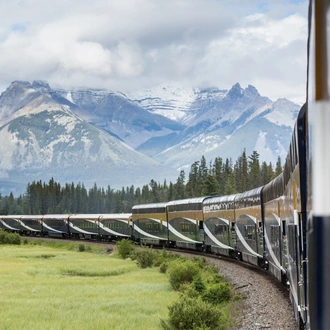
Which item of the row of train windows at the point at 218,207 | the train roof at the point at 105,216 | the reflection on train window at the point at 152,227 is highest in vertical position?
the row of train windows at the point at 218,207

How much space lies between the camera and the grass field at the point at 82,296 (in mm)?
23234

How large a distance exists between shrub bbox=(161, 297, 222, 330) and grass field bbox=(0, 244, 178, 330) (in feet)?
6.38

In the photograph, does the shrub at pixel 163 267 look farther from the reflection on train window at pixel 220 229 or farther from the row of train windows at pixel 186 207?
the row of train windows at pixel 186 207

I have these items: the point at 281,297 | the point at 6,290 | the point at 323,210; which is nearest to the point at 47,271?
the point at 6,290

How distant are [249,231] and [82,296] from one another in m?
8.28

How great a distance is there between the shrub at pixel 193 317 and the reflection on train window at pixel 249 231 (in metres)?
9.27

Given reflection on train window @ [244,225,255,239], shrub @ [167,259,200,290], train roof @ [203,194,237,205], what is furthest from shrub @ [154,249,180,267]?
reflection on train window @ [244,225,255,239]

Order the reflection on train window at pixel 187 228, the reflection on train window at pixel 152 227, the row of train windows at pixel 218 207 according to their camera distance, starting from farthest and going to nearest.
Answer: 1. the reflection on train window at pixel 152 227
2. the reflection on train window at pixel 187 228
3. the row of train windows at pixel 218 207

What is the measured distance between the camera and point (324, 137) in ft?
7.37

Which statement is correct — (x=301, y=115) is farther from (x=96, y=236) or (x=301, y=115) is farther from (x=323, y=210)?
(x=96, y=236)

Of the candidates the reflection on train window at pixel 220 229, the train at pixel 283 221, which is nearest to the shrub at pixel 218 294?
the train at pixel 283 221

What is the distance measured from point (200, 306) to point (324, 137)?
60.0 ft

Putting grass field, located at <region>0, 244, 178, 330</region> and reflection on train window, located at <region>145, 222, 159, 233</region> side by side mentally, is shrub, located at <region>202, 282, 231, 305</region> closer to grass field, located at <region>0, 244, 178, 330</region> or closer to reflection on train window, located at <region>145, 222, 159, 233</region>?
grass field, located at <region>0, 244, 178, 330</region>

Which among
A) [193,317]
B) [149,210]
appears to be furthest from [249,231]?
[149,210]
